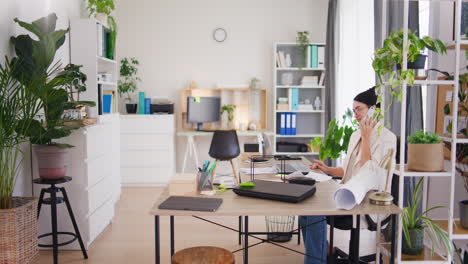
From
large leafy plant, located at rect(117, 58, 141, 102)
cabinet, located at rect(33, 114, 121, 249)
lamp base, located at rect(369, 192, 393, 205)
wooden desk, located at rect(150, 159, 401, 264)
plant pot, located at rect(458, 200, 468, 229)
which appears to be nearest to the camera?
wooden desk, located at rect(150, 159, 401, 264)

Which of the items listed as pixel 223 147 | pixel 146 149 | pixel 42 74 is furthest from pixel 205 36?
pixel 223 147

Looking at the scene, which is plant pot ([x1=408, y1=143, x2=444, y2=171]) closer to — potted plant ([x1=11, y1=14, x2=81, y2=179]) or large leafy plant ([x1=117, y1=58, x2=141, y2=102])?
potted plant ([x1=11, y1=14, x2=81, y2=179])

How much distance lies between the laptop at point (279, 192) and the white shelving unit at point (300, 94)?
3892 millimetres

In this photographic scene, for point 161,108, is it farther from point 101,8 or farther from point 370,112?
point 370,112

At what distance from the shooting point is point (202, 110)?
616 centimetres

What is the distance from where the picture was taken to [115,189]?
Answer: 4707 mm

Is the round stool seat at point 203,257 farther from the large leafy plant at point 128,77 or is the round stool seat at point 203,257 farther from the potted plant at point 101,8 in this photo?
the large leafy plant at point 128,77

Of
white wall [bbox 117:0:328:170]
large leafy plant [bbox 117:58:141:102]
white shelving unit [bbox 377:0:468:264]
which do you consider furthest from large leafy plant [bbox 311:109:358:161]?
large leafy plant [bbox 117:58:141:102]

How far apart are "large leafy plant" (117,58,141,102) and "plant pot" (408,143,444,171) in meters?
4.42

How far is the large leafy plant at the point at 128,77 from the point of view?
19.5 feet

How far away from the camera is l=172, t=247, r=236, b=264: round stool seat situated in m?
2.00

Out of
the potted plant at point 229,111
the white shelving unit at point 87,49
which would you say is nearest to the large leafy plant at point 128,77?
the potted plant at point 229,111

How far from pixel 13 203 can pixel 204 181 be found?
1.53 metres

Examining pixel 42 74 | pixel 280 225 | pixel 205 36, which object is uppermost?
pixel 205 36
